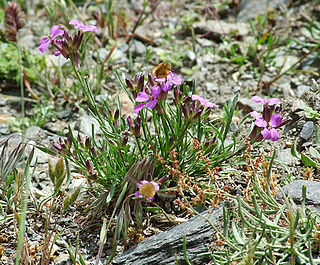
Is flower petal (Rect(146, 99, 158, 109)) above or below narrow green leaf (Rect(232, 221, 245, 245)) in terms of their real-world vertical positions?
above

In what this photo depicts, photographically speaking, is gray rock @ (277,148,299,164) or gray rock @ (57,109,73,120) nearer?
gray rock @ (277,148,299,164)

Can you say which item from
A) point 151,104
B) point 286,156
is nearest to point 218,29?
point 286,156

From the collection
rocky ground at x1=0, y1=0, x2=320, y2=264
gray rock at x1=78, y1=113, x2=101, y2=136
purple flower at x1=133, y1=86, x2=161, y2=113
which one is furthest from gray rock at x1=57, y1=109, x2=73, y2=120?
purple flower at x1=133, y1=86, x2=161, y2=113

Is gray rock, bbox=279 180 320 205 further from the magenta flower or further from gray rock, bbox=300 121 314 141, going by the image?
the magenta flower

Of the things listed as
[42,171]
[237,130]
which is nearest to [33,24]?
[42,171]

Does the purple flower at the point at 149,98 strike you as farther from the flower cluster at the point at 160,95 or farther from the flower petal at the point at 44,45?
the flower petal at the point at 44,45

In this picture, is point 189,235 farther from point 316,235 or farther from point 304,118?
point 304,118

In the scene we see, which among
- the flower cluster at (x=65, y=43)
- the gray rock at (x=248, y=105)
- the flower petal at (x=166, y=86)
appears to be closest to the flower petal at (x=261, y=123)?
the flower petal at (x=166, y=86)

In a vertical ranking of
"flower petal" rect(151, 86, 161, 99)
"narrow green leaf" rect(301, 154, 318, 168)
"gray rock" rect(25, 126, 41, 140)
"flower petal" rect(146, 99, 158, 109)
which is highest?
"flower petal" rect(151, 86, 161, 99)

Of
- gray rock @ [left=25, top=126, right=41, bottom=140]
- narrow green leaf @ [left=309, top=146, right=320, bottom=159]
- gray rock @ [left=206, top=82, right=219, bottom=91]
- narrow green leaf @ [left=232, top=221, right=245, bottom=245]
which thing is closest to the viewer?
narrow green leaf @ [left=232, top=221, right=245, bottom=245]
